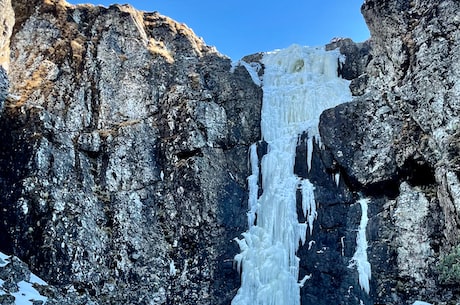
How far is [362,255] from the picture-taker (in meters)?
19.2

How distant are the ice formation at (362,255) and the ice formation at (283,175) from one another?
7.34 feet

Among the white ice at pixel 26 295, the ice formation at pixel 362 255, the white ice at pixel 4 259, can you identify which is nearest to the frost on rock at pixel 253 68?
the ice formation at pixel 362 255

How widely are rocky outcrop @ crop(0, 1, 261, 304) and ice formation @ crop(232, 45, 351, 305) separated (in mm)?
785

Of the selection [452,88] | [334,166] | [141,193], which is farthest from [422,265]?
[141,193]

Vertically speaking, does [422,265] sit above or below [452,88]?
below

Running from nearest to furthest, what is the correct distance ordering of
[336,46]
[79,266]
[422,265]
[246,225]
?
[422,265] → [79,266] → [246,225] → [336,46]

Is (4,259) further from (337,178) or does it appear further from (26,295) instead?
(337,178)

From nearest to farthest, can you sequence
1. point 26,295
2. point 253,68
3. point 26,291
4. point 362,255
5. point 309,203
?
point 26,295
point 26,291
point 362,255
point 309,203
point 253,68

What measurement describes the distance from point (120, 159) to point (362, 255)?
1305 centimetres

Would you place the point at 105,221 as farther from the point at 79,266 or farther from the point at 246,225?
the point at 246,225

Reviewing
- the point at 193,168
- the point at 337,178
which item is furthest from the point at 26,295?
the point at 337,178

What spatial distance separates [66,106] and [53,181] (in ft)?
17.6

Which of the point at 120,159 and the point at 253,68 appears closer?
the point at 120,159

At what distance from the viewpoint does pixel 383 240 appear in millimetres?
19047
